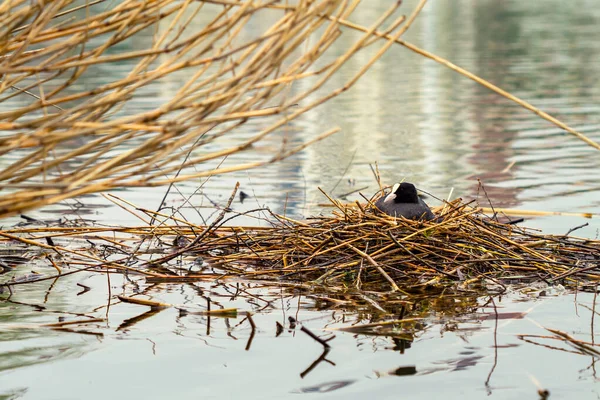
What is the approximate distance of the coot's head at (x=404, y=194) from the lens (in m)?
5.59

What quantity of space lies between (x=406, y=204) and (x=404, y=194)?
0.07 meters

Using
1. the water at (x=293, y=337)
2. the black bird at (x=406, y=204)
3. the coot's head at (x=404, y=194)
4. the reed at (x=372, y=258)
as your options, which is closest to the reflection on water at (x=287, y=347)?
the water at (x=293, y=337)

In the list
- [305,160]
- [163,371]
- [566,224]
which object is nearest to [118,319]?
[163,371]

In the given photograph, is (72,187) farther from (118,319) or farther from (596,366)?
(596,366)

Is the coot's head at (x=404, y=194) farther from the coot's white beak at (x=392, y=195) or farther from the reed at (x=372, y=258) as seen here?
the reed at (x=372, y=258)

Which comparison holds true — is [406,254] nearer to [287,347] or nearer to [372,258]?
[372,258]

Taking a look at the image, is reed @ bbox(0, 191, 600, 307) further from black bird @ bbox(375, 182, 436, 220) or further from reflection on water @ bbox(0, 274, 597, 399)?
reflection on water @ bbox(0, 274, 597, 399)

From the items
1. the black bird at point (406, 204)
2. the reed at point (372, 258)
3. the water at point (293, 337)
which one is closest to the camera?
the water at point (293, 337)

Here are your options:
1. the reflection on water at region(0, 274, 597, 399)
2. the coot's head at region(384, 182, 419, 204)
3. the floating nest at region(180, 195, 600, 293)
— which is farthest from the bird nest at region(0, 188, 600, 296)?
the reflection on water at region(0, 274, 597, 399)

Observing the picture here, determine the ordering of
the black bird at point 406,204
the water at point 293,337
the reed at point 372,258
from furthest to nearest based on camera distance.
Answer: the black bird at point 406,204 < the reed at point 372,258 < the water at point 293,337

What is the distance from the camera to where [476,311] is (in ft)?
14.8

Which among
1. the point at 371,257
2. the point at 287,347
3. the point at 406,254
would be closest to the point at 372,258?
the point at 371,257

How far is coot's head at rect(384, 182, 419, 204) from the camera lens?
18.3 feet

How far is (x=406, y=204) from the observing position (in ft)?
18.4
